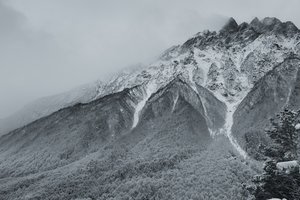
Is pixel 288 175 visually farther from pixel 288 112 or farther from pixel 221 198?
pixel 221 198

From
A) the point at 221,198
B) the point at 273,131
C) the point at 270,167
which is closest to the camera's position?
the point at 270,167

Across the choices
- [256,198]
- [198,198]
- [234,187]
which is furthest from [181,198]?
[256,198]

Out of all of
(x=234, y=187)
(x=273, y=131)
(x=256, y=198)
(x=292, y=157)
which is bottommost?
(x=234, y=187)

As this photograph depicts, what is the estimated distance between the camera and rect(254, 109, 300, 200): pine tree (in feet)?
108

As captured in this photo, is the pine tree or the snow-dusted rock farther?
the pine tree

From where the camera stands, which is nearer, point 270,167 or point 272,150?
point 270,167

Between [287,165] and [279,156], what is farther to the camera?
[279,156]

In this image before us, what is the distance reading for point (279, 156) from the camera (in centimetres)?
3653

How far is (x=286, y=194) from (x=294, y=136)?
487 cm

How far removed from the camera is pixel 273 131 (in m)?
35.8

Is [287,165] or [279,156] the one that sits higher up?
[287,165]

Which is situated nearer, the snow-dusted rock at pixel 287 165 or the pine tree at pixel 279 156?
the snow-dusted rock at pixel 287 165

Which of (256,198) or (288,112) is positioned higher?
(288,112)

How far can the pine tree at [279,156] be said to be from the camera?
108 ft
